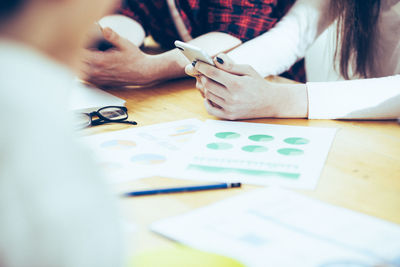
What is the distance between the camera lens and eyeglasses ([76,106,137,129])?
0.86 m

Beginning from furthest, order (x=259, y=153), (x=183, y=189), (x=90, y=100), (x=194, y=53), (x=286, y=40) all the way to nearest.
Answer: (x=286, y=40) < (x=90, y=100) < (x=194, y=53) < (x=259, y=153) < (x=183, y=189)

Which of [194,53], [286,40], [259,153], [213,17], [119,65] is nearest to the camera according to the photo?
[259,153]

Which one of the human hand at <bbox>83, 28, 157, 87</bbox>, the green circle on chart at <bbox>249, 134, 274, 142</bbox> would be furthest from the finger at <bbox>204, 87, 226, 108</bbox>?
the human hand at <bbox>83, 28, 157, 87</bbox>

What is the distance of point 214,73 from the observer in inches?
35.3

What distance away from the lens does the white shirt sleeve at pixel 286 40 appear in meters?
1.18

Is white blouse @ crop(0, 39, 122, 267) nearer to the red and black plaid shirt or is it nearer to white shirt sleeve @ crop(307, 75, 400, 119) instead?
white shirt sleeve @ crop(307, 75, 400, 119)

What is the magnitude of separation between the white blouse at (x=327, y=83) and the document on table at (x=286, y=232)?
1.27 ft

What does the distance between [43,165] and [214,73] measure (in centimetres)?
68

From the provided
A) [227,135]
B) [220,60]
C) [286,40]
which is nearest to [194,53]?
[220,60]

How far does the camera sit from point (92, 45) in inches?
42.8

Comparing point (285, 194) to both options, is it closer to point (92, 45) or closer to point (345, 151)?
point (345, 151)

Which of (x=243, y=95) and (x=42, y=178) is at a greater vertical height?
(x=42, y=178)

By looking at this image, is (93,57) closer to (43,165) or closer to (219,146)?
(219,146)

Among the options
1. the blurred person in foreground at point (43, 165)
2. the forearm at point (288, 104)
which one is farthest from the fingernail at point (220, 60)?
the blurred person in foreground at point (43, 165)
